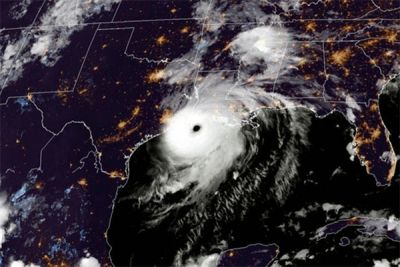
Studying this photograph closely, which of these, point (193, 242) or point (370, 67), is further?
point (370, 67)

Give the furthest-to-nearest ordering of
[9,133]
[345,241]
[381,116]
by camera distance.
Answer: [9,133]
[381,116]
[345,241]

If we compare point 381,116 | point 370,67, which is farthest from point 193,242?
point 370,67

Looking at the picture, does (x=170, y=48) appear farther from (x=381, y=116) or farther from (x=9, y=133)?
(x=381, y=116)

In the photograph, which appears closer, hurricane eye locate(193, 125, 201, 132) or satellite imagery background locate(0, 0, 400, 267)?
satellite imagery background locate(0, 0, 400, 267)

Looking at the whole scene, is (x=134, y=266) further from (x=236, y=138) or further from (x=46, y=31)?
(x=46, y=31)

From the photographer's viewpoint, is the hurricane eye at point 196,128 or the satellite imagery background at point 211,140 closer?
the satellite imagery background at point 211,140

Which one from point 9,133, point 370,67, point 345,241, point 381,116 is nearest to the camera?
point 345,241

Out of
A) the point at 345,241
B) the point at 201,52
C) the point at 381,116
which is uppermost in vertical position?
the point at 201,52

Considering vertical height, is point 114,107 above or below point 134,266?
above
